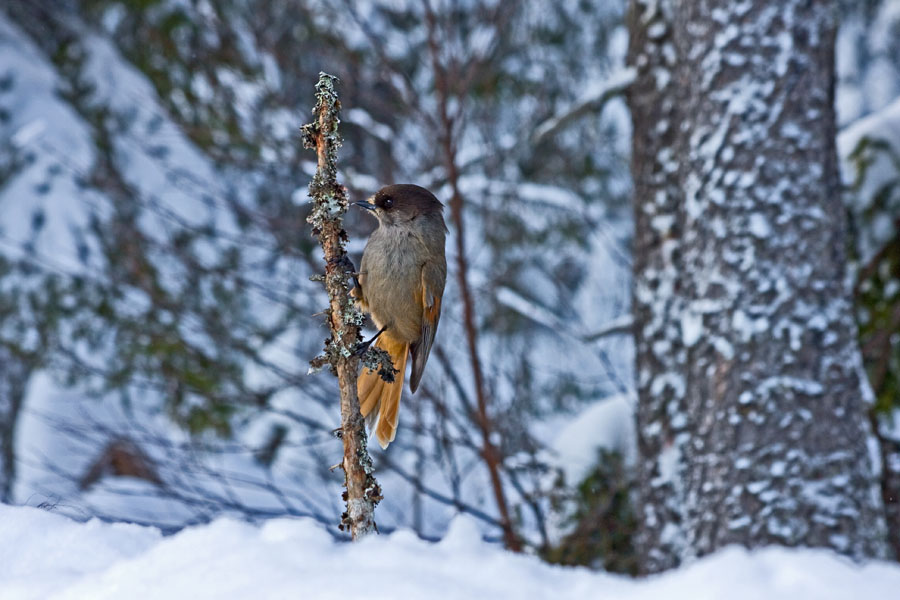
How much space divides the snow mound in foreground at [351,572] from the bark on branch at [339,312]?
14 centimetres

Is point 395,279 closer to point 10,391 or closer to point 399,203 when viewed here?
point 399,203

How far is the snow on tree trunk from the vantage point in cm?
339

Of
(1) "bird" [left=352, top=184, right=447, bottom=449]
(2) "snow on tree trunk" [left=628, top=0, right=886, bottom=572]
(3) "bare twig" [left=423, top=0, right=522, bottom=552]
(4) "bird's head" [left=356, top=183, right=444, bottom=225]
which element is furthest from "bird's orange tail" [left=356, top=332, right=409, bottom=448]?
(3) "bare twig" [left=423, top=0, right=522, bottom=552]

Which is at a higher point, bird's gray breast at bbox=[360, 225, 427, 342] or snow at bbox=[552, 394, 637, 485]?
snow at bbox=[552, 394, 637, 485]

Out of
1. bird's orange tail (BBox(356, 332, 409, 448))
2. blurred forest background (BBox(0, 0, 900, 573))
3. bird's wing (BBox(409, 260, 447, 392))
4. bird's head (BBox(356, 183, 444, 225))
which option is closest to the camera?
bird's orange tail (BBox(356, 332, 409, 448))

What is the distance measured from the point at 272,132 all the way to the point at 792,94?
11.9 ft

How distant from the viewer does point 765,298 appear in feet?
11.6

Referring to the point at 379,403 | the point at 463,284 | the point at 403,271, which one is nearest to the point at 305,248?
the point at 463,284

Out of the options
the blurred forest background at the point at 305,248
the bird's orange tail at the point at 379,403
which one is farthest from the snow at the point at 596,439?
the bird's orange tail at the point at 379,403

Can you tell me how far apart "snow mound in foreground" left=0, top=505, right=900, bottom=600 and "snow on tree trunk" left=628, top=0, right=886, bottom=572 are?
256cm

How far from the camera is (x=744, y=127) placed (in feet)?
12.0

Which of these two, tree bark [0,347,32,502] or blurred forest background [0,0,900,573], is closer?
blurred forest background [0,0,900,573]

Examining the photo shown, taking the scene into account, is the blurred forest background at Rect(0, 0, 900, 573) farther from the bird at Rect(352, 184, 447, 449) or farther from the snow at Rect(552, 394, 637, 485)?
the bird at Rect(352, 184, 447, 449)

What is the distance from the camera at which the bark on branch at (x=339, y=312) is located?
1.23m
